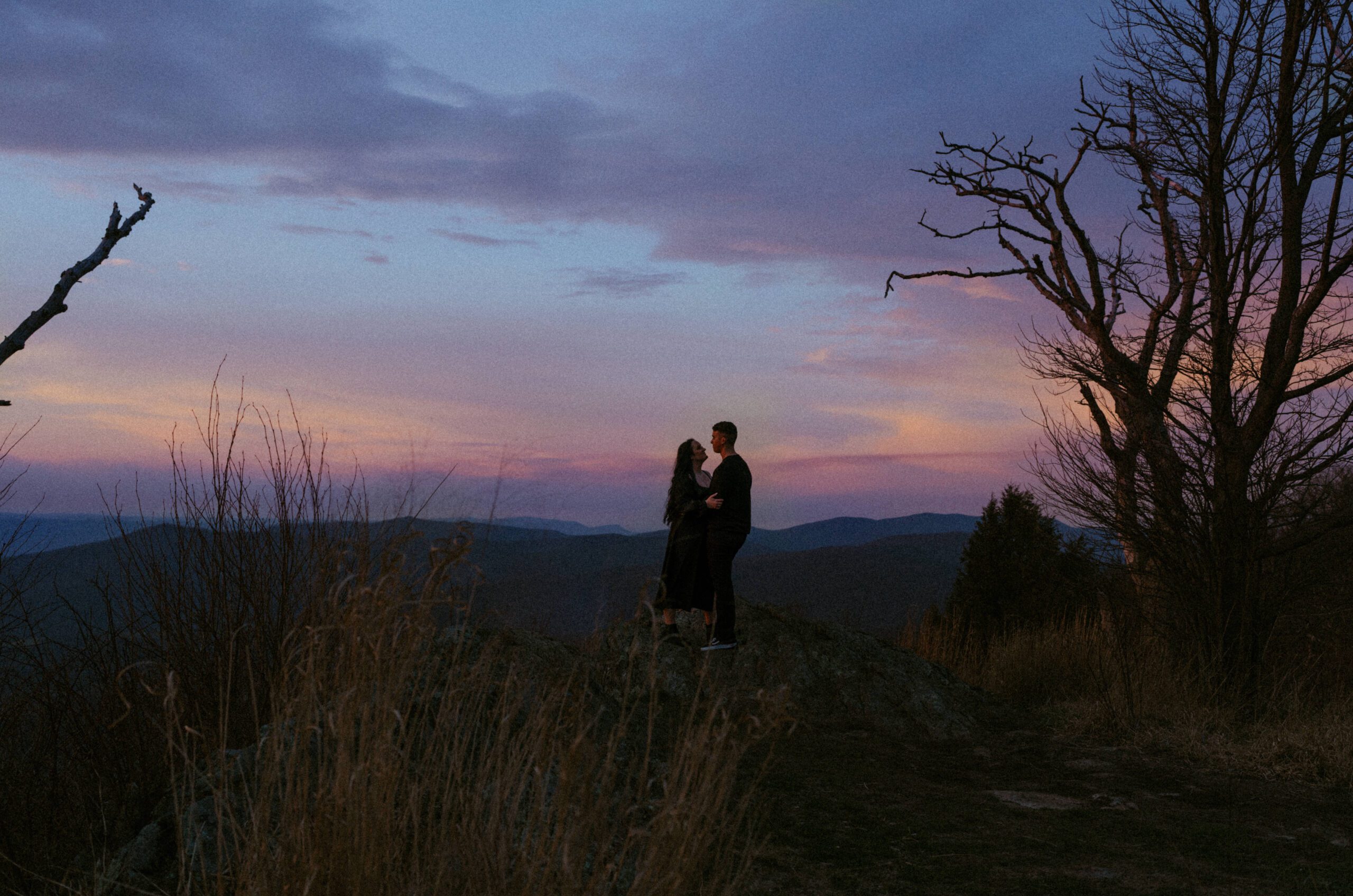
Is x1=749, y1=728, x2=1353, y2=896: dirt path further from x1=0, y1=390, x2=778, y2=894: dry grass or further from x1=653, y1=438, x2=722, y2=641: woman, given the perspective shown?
x1=653, y1=438, x2=722, y2=641: woman

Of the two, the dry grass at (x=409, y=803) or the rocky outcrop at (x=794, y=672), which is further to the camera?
the rocky outcrop at (x=794, y=672)

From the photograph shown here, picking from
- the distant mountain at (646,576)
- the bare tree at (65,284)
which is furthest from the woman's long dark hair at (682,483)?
the bare tree at (65,284)

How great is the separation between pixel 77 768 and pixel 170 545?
138 centimetres

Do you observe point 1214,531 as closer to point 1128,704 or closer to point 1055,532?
point 1128,704

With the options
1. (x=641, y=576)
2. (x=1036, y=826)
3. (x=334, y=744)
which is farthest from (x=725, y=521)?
(x=641, y=576)

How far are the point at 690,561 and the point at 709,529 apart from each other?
13.0 inches

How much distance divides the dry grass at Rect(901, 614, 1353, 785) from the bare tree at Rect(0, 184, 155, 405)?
23.8 feet

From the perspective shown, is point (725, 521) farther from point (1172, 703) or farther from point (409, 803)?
point (409, 803)

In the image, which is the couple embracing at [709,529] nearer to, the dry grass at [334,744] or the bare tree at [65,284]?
the dry grass at [334,744]

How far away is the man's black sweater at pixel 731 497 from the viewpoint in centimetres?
859

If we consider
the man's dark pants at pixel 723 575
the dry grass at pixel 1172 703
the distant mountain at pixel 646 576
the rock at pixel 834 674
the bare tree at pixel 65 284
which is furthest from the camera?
the man's dark pants at pixel 723 575

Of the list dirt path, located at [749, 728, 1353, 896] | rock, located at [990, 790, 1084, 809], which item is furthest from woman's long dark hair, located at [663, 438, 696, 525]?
rock, located at [990, 790, 1084, 809]

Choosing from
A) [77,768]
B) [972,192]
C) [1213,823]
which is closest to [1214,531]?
[1213,823]

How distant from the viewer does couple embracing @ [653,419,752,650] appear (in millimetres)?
8539
